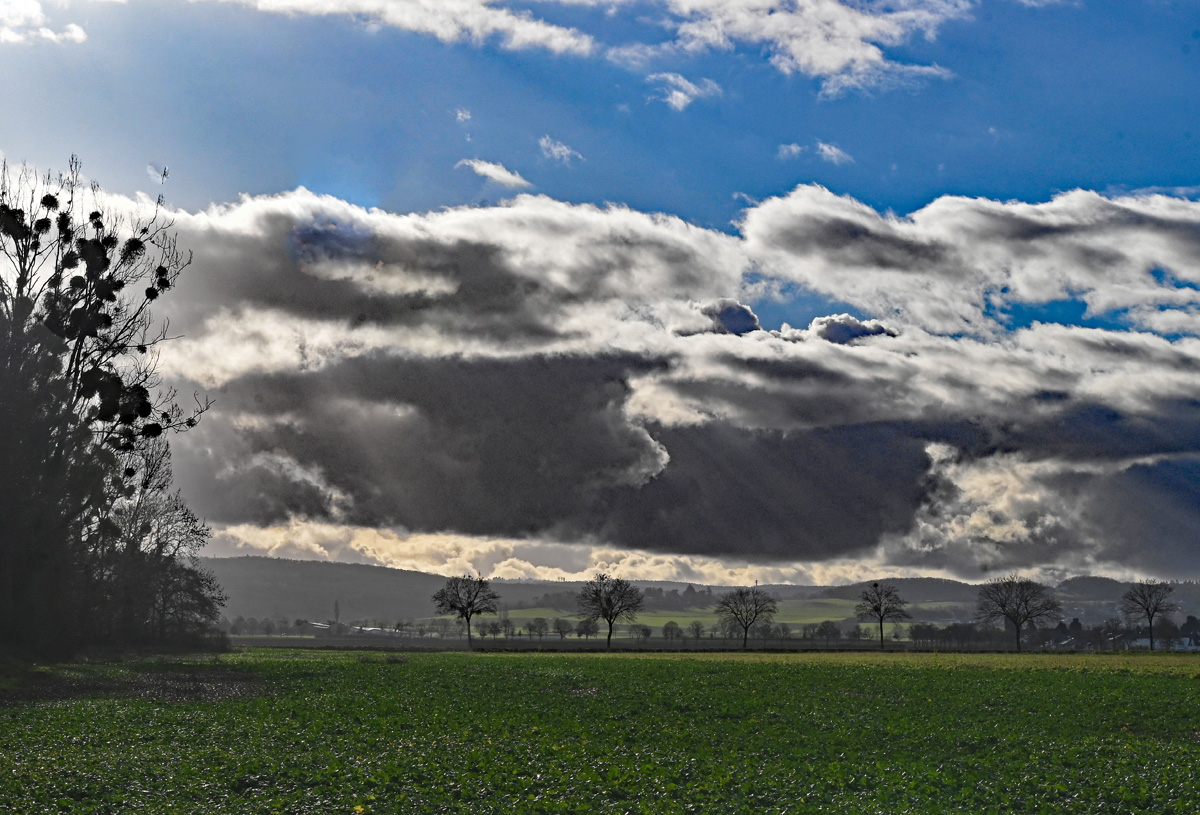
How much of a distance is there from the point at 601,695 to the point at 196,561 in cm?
6092

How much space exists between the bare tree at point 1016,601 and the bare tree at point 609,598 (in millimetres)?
71321

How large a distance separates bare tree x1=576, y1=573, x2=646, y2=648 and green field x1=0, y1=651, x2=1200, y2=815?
10101 cm

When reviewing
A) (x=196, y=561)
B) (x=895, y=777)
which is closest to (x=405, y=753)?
(x=895, y=777)

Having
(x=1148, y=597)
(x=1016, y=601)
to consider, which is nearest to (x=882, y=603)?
(x=1016, y=601)

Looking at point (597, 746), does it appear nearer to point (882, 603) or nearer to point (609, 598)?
point (609, 598)

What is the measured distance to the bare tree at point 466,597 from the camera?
148m

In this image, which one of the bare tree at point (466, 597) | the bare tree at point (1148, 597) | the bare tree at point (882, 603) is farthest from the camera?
the bare tree at point (1148, 597)

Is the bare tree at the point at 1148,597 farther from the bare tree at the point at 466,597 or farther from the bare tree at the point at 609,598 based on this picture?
the bare tree at the point at 466,597

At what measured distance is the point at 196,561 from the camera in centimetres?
9150

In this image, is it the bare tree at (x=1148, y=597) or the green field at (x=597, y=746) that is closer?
the green field at (x=597, y=746)

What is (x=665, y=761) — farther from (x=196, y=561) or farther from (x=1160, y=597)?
(x=1160, y=597)

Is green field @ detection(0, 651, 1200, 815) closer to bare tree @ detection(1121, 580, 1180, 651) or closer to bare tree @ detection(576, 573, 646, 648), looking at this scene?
bare tree @ detection(576, 573, 646, 648)

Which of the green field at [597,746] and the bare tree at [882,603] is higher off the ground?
the green field at [597,746]

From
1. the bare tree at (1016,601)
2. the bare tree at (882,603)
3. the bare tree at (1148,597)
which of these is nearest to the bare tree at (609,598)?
the bare tree at (882,603)
